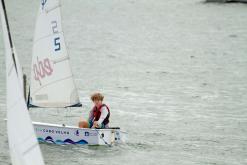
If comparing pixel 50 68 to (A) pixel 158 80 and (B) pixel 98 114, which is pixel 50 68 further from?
(A) pixel 158 80

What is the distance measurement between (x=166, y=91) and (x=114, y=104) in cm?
438

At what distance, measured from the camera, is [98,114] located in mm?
23000

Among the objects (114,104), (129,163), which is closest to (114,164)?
(129,163)

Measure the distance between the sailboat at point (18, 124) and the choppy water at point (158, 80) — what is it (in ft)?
29.1

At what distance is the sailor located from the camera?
74.8 ft

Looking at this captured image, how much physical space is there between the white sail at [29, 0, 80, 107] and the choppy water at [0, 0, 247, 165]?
1816mm

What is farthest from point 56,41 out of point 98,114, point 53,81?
point 98,114

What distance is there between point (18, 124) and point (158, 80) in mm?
25275

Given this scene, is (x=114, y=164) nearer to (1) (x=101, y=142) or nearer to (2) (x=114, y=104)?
(1) (x=101, y=142)

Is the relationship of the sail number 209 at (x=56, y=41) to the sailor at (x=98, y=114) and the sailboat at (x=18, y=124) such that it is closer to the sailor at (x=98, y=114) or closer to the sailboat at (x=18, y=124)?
the sailor at (x=98, y=114)

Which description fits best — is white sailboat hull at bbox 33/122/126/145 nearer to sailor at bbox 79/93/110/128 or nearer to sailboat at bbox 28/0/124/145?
sailboat at bbox 28/0/124/145


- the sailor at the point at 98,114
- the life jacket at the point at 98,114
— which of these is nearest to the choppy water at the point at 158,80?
the sailor at the point at 98,114

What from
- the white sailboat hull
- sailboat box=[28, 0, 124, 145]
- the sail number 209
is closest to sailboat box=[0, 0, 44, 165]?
the white sailboat hull

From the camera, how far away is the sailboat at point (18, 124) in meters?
12.8
